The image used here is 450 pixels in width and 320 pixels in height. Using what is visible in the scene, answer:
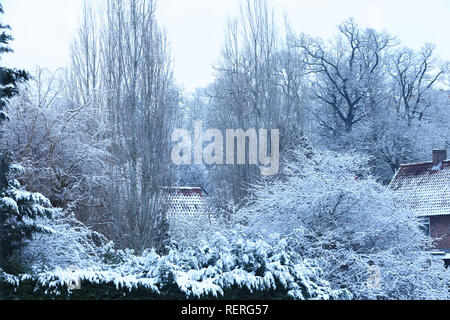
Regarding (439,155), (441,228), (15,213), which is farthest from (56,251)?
(439,155)

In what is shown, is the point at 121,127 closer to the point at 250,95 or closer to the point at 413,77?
the point at 250,95

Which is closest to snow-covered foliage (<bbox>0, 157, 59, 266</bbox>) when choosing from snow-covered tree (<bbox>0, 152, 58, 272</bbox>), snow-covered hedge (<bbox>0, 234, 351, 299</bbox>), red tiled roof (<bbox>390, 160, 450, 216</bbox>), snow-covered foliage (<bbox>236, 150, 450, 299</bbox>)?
snow-covered tree (<bbox>0, 152, 58, 272</bbox>)

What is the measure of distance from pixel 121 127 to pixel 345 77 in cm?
1945

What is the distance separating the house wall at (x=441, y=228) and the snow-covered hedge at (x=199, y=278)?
48.3 ft

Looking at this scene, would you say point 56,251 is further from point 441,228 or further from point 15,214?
point 441,228

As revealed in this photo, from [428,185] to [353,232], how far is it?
14.0m

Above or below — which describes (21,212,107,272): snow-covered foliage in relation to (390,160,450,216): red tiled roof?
below

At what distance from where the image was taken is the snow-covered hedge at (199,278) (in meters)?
7.86

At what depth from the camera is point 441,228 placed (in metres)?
23.0

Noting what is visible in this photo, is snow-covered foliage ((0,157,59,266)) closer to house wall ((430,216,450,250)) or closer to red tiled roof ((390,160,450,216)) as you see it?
red tiled roof ((390,160,450,216))

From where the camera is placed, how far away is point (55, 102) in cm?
1572

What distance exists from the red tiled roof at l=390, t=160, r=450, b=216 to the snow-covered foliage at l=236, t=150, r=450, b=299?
38.0 ft

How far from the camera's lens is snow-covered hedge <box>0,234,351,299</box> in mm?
7855
